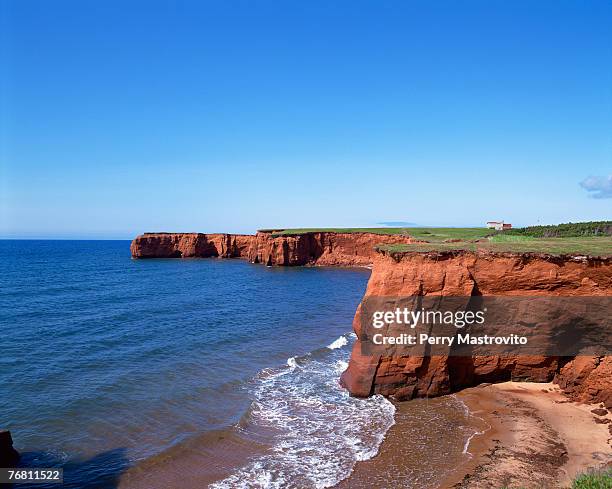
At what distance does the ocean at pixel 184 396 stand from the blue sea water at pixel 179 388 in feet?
0.21

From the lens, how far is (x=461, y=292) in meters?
16.1

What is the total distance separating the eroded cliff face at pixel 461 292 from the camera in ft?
50.6

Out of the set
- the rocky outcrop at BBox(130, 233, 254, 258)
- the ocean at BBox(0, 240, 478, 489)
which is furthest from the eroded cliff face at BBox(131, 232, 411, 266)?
the ocean at BBox(0, 240, 478, 489)

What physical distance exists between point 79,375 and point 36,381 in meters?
1.68

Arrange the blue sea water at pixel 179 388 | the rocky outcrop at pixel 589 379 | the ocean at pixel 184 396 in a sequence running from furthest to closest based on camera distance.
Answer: the rocky outcrop at pixel 589 379 < the blue sea water at pixel 179 388 < the ocean at pixel 184 396

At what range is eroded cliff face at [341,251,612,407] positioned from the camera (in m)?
15.4

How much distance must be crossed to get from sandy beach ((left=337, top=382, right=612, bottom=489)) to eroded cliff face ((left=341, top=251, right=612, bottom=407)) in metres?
1.06

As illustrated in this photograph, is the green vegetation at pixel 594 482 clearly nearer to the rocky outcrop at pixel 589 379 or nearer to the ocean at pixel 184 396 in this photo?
the ocean at pixel 184 396

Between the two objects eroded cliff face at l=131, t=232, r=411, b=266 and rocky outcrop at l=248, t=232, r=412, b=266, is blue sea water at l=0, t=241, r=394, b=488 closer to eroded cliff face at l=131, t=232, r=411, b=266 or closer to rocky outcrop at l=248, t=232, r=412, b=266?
eroded cliff face at l=131, t=232, r=411, b=266

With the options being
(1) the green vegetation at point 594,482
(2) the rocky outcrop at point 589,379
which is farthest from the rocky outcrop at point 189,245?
(1) the green vegetation at point 594,482

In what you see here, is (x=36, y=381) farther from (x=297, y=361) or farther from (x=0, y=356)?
(x=297, y=361)

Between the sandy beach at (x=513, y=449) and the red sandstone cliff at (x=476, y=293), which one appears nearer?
the sandy beach at (x=513, y=449)

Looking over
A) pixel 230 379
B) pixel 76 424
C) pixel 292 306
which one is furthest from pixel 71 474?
pixel 292 306

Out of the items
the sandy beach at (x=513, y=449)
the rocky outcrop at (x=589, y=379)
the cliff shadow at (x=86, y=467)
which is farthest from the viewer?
the rocky outcrop at (x=589, y=379)
